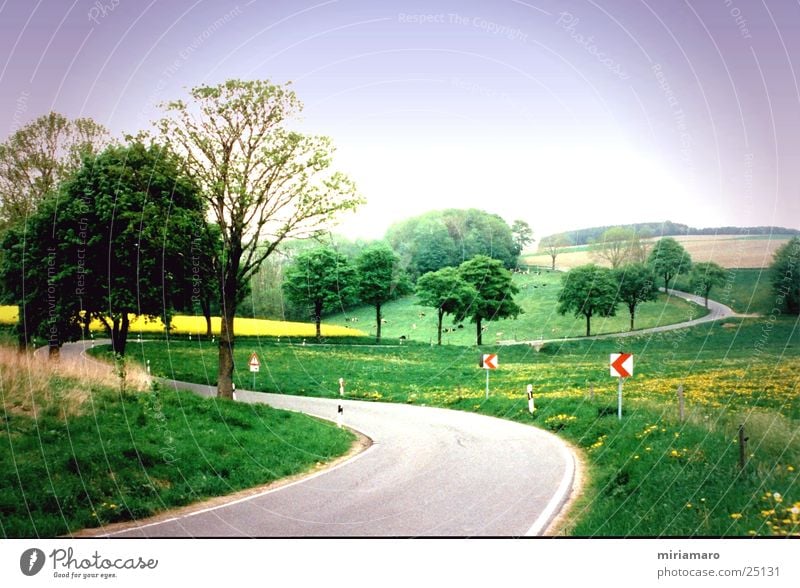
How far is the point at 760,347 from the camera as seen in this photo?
748cm

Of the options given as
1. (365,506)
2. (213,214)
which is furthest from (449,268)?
(213,214)

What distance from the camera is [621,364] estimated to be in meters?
8.56

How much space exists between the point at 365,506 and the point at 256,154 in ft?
19.2

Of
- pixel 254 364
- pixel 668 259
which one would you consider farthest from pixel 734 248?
pixel 254 364

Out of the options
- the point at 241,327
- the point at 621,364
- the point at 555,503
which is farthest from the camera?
the point at 241,327

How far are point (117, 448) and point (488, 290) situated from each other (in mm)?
5609

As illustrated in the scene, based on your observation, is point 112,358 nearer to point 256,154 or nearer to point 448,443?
point 256,154

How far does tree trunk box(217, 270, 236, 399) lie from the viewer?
366 inches

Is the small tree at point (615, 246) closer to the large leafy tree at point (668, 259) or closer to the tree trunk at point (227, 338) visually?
the large leafy tree at point (668, 259)

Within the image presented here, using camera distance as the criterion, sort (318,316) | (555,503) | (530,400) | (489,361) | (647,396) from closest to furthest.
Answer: (555,503) → (318,316) → (647,396) → (489,361) → (530,400)

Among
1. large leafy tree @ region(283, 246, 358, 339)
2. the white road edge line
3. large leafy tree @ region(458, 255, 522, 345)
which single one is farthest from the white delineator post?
large leafy tree @ region(283, 246, 358, 339)

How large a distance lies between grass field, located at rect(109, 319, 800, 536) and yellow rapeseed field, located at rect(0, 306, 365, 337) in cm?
25

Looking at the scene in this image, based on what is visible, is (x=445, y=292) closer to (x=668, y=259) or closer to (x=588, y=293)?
(x=588, y=293)
